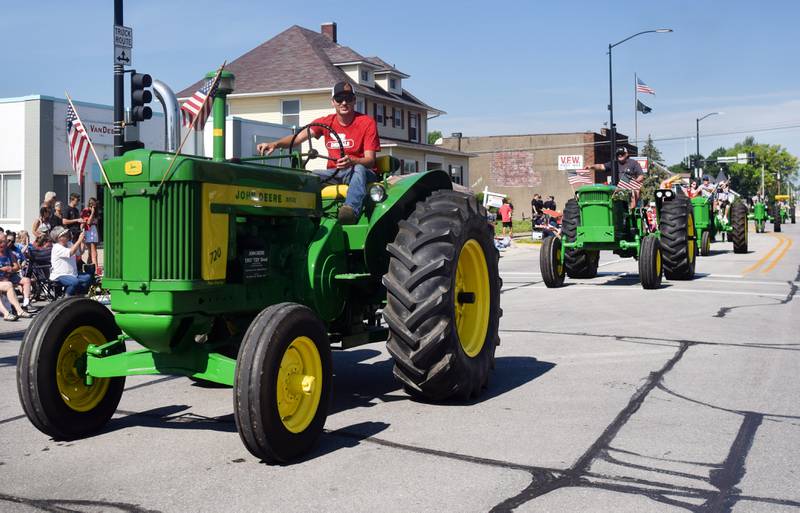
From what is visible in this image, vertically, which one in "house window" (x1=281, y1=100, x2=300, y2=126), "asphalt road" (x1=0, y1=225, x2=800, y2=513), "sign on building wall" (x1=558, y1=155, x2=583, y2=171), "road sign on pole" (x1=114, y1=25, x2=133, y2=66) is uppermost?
"house window" (x1=281, y1=100, x2=300, y2=126)

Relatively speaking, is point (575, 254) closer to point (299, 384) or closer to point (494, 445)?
point (494, 445)

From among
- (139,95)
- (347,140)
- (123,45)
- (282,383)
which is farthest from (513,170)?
(282,383)

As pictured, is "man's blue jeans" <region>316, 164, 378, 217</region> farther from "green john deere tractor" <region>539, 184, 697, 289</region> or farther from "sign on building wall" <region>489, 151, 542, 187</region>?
"sign on building wall" <region>489, 151, 542, 187</region>

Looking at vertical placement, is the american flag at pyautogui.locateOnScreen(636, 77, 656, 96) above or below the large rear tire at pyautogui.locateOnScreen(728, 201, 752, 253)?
above

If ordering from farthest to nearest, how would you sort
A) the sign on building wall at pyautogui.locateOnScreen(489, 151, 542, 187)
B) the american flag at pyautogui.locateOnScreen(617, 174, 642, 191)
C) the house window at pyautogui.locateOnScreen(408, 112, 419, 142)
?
the sign on building wall at pyautogui.locateOnScreen(489, 151, 542, 187), the house window at pyautogui.locateOnScreen(408, 112, 419, 142), the american flag at pyautogui.locateOnScreen(617, 174, 642, 191)

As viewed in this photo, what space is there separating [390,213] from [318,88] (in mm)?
36349

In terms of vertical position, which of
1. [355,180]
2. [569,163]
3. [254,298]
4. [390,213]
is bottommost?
[254,298]

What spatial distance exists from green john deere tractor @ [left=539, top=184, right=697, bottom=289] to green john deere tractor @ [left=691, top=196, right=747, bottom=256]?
22.8ft

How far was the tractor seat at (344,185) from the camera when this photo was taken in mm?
6582

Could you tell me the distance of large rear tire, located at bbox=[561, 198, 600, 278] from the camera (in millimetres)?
16047

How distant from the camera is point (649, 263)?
14578mm

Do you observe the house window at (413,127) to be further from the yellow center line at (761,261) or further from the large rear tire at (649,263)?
the large rear tire at (649,263)

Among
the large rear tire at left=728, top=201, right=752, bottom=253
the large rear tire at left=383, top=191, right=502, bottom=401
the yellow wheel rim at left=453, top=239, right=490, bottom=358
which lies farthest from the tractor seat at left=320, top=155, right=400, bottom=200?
the large rear tire at left=728, top=201, right=752, bottom=253

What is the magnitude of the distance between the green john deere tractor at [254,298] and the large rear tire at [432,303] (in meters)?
0.01
